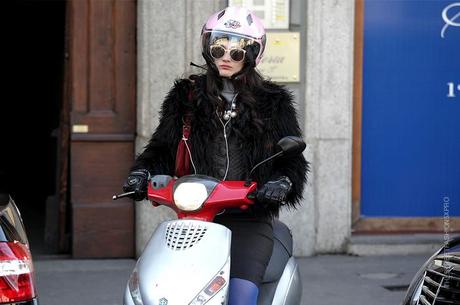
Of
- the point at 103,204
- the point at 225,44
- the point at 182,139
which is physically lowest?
the point at 103,204

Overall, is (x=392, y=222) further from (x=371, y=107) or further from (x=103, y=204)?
(x=103, y=204)

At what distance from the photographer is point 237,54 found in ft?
13.0

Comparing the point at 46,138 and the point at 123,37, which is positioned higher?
the point at 123,37

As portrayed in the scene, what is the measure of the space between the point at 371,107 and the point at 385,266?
1.51 meters

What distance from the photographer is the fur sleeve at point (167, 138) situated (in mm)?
A: 4117

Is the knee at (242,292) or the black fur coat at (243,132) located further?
the black fur coat at (243,132)

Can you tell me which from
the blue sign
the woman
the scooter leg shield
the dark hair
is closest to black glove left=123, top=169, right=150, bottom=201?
the woman

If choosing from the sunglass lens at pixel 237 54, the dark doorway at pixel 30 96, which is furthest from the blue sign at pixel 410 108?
the dark doorway at pixel 30 96

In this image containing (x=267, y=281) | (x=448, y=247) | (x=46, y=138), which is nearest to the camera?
(x=267, y=281)

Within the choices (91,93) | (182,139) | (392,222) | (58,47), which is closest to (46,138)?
(58,47)

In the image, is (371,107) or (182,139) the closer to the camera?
(182,139)

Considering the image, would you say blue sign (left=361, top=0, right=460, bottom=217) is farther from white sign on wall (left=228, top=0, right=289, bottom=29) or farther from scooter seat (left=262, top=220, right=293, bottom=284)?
scooter seat (left=262, top=220, right=293, bottom=284)

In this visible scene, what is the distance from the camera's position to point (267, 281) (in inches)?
153

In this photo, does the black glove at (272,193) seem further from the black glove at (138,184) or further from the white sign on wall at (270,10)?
the white sign on wall at (270,10)
